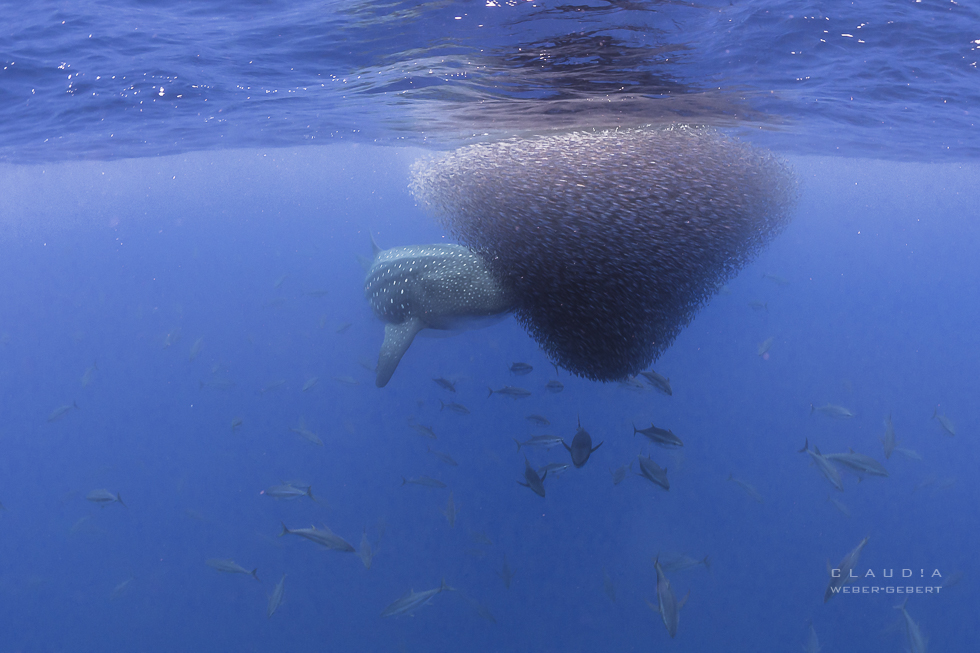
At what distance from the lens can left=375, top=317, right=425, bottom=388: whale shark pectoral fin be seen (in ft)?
19.3

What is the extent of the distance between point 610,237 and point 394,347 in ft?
9.36

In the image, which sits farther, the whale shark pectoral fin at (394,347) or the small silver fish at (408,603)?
the whale shark pectoral fin at (394,347)

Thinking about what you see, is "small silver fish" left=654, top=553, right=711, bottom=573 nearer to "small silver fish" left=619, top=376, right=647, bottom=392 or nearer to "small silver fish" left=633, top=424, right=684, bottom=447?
"small silver fish" left=633, top=424, right=684, bottom=447

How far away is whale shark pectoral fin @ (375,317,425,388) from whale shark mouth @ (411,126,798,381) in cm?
127

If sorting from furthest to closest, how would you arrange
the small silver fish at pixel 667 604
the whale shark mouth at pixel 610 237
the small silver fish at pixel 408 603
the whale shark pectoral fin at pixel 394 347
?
the whale shark pectoral fin at pixel 394 347 → the small silver fish at pixel 408 603 → the whale shark mouth at pixel 610 237 → the small silver fish at pixel 667 604

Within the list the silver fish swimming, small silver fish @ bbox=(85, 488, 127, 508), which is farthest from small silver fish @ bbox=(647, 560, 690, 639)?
small silver fish @ bbox=(85, 488, 127, 508)

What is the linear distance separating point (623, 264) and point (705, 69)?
16.0ft

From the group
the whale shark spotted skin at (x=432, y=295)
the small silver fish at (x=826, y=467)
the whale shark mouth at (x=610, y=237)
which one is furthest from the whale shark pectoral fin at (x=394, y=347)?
the small silver fish at (x=826, y=467)

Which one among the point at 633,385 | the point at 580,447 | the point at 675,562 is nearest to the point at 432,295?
the point at 580,447

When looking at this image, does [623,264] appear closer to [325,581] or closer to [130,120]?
[325,581]

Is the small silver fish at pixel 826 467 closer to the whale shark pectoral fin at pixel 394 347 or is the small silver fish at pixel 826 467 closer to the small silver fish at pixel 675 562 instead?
the small silver fish at pixel 675 562

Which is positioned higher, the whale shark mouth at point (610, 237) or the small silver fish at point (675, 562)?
the whale shark mouth at point (610, 237)

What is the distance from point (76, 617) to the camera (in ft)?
45.9

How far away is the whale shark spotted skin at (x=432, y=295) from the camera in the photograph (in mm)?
5641
